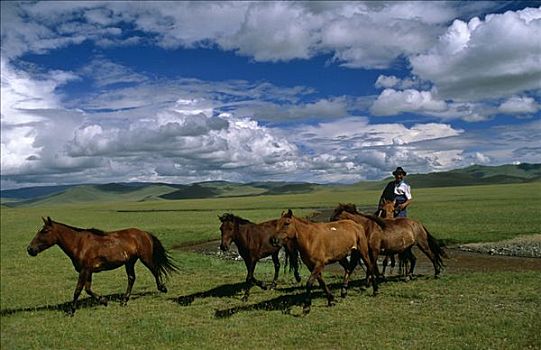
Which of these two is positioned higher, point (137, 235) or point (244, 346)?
point (137, 235)

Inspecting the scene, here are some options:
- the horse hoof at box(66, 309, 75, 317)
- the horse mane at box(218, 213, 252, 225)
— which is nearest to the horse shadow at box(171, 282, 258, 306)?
the horse mane at box(218, 213, 252, 225)

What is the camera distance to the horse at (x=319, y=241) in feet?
37.3

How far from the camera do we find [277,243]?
36.3 feet

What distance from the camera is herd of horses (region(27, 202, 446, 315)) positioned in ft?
38.0

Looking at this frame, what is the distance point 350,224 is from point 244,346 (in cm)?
480

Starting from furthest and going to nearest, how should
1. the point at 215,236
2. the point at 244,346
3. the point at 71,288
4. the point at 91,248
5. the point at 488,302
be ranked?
1. the point at 215,236
2. the point at 71,288
3. the point at 91,248
4. the point at 488,302
5. the point at 244,346

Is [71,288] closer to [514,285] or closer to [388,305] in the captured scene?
[388,305]

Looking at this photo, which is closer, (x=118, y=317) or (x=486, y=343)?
(x=486, y=343)

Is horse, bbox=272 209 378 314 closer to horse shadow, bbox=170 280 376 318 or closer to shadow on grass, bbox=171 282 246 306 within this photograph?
horse shadow, bbox=170 280 376 318

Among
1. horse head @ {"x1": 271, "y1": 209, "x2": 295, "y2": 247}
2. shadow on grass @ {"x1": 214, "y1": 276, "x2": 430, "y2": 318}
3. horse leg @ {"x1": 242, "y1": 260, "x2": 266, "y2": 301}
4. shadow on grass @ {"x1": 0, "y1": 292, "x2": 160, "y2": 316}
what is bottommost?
shadow on grass @ {"x1": 0, "y1": 292, "x2": 160, "y2": 316}

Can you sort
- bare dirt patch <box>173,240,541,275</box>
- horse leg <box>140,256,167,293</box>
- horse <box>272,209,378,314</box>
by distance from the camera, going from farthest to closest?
1. bare dirt patch <box>173,240,541,275</box>
2. horse leg <box>140,256,167,293</box>
3. horse <box>272,209,378,314</box>

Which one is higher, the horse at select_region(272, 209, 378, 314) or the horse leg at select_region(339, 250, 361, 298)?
the horse at select_region(272, 209, 378, 314)

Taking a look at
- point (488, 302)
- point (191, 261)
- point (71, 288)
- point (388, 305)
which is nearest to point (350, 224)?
point (388, 305)

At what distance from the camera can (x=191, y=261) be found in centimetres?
2197
